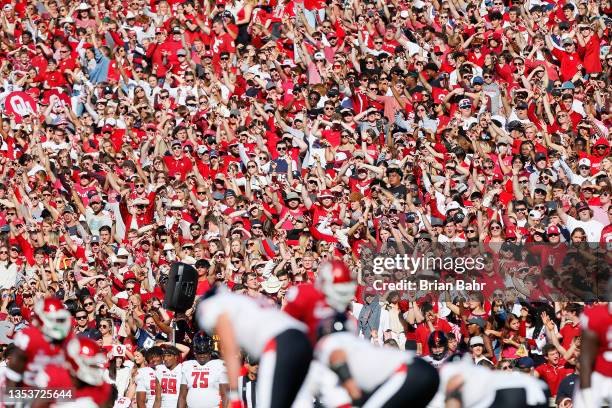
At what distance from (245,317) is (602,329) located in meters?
2.82

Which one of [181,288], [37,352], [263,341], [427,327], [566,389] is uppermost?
[181,288]

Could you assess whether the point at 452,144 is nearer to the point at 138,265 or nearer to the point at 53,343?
the point at 138,265

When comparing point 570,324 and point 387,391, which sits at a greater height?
point 570,324

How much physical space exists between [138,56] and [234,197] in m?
5.26

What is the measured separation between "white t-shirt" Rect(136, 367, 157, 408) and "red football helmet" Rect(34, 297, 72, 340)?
4347 mm

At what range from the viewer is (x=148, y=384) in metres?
15.6

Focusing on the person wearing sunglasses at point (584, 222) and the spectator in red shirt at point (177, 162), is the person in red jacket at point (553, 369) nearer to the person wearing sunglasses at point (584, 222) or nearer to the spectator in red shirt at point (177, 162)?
the person wearing sunglasses at point (584, 222)

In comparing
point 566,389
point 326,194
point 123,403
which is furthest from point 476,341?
point 326,194

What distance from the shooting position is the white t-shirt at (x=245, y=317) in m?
9.80

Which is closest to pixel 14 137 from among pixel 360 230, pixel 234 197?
pixel 234 197

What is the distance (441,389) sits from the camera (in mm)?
10195

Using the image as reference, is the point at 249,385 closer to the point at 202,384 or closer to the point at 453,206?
the point at 202,384

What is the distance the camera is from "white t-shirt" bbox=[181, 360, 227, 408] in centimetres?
1520

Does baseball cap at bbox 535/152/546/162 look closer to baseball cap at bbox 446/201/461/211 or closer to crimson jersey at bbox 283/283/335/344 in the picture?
baseball cap at bbox 446/201/461/211
